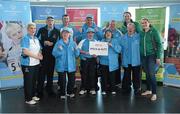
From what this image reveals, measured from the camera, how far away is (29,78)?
4621mm

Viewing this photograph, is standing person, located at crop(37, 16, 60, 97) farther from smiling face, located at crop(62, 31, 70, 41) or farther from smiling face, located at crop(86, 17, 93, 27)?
smiling face, located at crop(86, 17, 93, 27)

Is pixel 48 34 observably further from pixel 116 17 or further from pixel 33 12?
pixel 116 17

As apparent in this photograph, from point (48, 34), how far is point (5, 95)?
1.56 meters

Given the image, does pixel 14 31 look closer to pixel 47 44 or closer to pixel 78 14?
pixel 47 44

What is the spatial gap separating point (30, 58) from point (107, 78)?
1.66 m

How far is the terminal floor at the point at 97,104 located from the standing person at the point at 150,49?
36cm

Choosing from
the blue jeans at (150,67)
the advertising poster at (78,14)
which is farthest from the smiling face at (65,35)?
the advertising poster at (78,14)

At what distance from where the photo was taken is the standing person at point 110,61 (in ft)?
16.9

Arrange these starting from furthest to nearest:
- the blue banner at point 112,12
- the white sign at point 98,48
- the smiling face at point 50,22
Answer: the blue banner at point 112,12 → the white sign at point 98,48 → the smiling face at point 50,22

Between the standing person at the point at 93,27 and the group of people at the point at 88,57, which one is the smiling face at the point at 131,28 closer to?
the group of people at the point at 88,57

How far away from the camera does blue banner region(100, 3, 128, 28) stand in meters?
6.38

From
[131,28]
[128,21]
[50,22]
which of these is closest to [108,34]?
[131,28]

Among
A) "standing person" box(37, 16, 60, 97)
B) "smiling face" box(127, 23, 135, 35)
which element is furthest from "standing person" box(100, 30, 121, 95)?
"standing person" box(37, 16, 60, 97)

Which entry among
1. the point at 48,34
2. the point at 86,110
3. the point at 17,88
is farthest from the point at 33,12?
the point at 86,110
